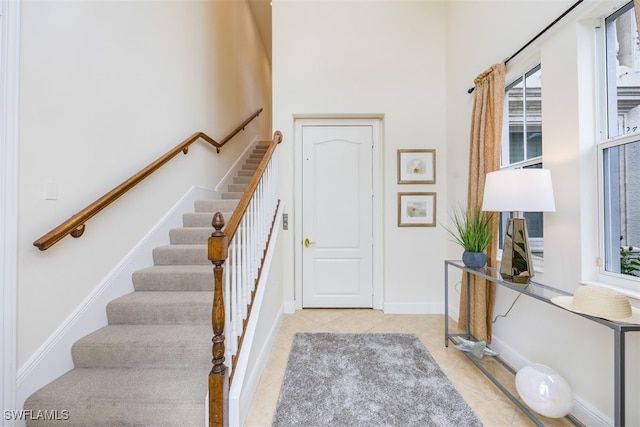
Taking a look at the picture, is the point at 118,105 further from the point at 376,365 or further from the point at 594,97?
the point at 594,97

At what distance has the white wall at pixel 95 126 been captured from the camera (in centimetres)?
156

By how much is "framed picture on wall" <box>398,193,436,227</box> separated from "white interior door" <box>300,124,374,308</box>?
0.37 m

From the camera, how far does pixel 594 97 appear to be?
63.4 inches

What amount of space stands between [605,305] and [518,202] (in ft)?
2.26

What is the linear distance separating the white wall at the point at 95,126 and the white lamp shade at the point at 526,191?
9.06 ft

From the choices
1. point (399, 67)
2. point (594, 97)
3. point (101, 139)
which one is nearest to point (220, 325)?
point (101, 139)

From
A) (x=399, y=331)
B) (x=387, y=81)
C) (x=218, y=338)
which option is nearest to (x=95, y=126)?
(x=218, y=338)

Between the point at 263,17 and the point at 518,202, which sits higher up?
the point at 263,17

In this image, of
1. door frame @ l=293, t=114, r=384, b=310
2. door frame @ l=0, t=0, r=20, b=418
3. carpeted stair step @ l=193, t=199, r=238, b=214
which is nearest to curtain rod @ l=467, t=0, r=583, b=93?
door frame @ l=293, t=114, r=384, b=310

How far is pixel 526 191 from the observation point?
5.54 feet

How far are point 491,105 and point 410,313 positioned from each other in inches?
89.5

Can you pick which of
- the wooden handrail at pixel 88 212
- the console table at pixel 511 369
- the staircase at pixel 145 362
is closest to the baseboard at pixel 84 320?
the staircase at pixel 145 362

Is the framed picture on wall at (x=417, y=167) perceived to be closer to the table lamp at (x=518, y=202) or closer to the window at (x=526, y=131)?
the window at (x=526, y=131)

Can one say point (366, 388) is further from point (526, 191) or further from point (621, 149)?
point (621, 149)
